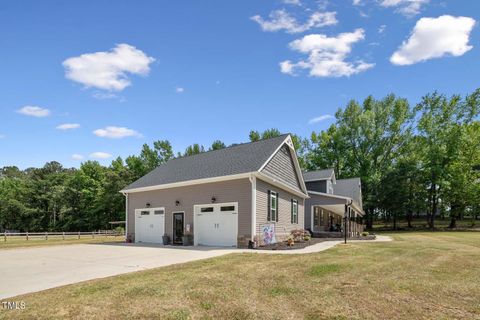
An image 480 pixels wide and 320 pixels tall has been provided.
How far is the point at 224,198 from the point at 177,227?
12.9ft

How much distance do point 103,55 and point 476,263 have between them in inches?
649

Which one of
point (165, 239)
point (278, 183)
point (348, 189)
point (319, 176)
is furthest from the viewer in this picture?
point (348, 189)

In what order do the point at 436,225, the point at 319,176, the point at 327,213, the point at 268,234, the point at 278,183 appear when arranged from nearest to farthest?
the point at 268,234 → the point at 278,183 → the point at 319,176 → the point at 327,213 → the point at 436,225

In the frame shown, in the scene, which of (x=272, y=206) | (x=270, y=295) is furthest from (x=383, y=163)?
(x=270, y=295)

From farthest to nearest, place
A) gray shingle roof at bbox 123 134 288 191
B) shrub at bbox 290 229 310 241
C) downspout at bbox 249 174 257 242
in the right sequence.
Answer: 1. shrub at bbox 290 229 310 241
2. gray shingle roof at bbox 123 134 288 191
3. downspout at bbox 249 174 257 242

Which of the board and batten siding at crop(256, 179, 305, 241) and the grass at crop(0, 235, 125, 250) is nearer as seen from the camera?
the board and batten siding at crop(256, 179, 305, 241)

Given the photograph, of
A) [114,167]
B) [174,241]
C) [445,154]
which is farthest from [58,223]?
[445,154]

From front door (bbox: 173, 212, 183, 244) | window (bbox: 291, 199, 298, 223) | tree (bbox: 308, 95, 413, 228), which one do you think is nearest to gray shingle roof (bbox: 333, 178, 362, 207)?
tree (bbox: 308, 95, 413, 228)

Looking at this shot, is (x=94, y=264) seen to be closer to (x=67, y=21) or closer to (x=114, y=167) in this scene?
(x=67, y=21)

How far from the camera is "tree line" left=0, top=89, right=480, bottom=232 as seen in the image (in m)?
42.2

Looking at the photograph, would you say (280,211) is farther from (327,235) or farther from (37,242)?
(37,242)

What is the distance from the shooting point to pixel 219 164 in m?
20.1

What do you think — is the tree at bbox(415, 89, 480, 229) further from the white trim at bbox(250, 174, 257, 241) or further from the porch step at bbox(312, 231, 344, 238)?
the white trim at bbox(250, 174, 257, 241)

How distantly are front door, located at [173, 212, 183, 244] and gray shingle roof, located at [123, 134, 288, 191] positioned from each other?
6.54ft
